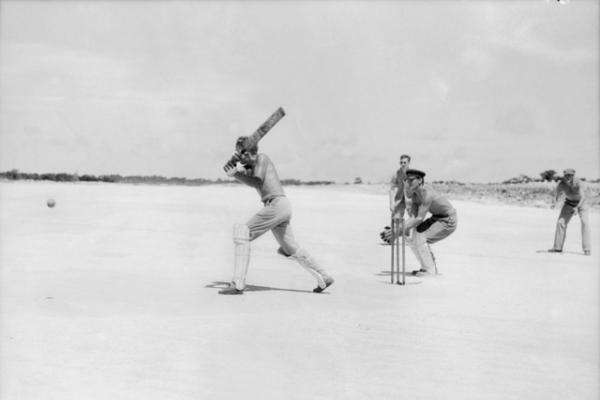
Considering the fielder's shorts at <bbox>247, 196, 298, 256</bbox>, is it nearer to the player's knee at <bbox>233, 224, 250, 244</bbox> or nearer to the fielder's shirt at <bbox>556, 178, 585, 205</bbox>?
the player's knee at <bbox>233, 224, 250, 244</bbox>

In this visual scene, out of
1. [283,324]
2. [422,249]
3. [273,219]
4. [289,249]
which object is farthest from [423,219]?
[283,324]

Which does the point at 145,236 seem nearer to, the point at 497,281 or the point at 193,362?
the point at 497,281

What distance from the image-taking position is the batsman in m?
11.0

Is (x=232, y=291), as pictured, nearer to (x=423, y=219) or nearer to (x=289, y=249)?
(x=289, y=249)

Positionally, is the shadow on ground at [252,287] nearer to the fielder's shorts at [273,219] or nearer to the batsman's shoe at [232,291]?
the batsman's shoe at [232,291]

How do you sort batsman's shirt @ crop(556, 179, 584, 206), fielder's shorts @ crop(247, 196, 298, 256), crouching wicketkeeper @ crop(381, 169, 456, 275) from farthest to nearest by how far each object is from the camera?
batsman's shirt @ crop(556, 179, 584, 206), crouching wicketkeeper @ crop(381, 169, 456, 275), fielder's shorts @ crop(247, 196, 298, 256)

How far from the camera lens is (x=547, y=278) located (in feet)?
48.1

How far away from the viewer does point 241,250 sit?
11.3 meters

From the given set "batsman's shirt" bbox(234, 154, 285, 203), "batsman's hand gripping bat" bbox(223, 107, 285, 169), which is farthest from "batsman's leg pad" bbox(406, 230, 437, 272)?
"batsman's hand gripping bat" bbox(223, 107, 285, 169)

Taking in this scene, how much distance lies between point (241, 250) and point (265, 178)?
930 millimetres

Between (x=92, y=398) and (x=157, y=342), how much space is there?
1.75 meters

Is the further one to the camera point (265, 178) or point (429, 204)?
point (429, 204)

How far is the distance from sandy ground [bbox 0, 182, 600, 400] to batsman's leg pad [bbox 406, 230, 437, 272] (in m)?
0.59

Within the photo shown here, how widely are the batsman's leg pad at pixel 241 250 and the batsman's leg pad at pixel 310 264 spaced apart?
631 millimetres
